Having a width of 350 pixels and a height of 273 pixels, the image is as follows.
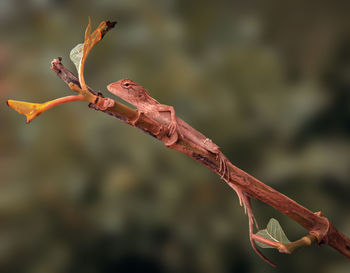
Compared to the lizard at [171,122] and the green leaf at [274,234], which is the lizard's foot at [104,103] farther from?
the green leaf at [274,234]

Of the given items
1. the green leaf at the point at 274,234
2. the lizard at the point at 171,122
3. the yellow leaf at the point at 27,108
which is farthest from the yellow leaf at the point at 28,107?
the green leaf at the point at 274,234

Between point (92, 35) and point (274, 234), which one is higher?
point (92, 35)

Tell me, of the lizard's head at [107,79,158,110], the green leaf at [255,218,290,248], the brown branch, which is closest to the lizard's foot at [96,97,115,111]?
the brown branch

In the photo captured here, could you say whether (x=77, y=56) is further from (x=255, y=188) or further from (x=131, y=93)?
(x=255, y=188)

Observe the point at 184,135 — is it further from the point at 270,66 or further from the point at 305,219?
the point at 270,66

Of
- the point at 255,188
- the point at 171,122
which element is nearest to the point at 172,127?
the point at 171,122

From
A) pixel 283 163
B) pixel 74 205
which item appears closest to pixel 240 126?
pixel 283 163

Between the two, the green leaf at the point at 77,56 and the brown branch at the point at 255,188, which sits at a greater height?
the green leaf at the point at 77,56

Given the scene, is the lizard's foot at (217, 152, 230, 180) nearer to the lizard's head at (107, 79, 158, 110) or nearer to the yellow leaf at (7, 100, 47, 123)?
the lizard's head at (107, 79, 158, 110)
